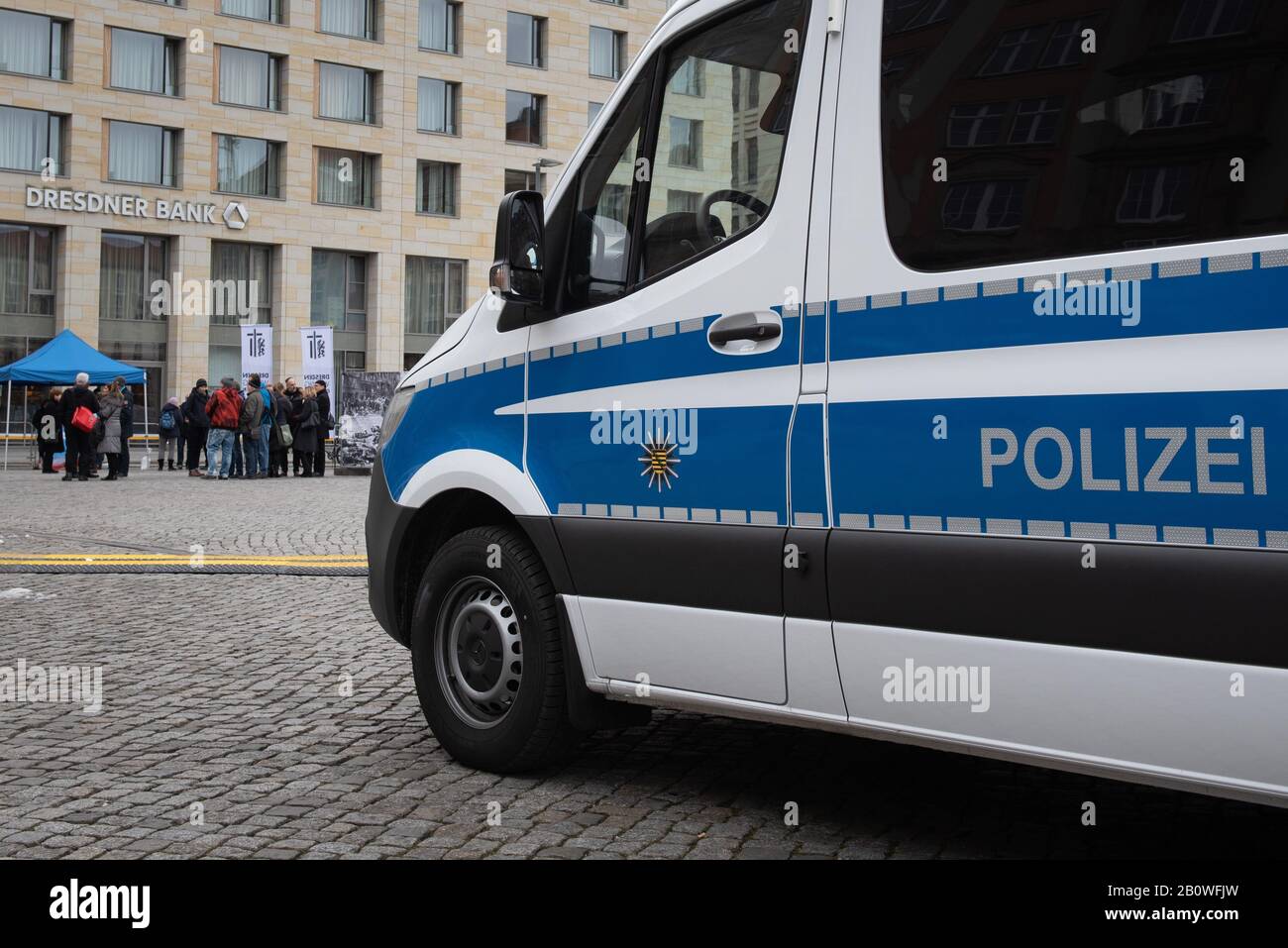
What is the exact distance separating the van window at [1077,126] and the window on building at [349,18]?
49113 millimetres

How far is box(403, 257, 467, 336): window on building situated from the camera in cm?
5234

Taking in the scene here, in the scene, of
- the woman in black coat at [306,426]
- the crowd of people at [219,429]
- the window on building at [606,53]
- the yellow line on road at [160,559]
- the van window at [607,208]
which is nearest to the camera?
the van window at [607,208]

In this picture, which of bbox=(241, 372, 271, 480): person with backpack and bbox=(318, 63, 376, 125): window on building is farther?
bbox=(318, 63, 376, 125): window on building

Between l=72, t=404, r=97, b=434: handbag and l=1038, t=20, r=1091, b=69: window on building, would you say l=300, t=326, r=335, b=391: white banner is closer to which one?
l=72, t=404, r=97, b=434: handbag

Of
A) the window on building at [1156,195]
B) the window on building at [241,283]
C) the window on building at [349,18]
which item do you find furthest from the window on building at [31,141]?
the window on building at [1156,195]

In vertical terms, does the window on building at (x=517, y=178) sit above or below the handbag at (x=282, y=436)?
above

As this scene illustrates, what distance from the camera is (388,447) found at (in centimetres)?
536

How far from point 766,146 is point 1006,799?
80.9 inches

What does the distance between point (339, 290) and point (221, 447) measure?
2543cm

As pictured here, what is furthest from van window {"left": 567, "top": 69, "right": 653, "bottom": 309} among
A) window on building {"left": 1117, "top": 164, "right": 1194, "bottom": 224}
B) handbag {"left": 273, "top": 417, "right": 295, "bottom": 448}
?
handbag {"left": 273, "top": 417, "right": 295, "bottom": 448}

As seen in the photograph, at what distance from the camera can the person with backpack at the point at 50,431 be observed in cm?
2907

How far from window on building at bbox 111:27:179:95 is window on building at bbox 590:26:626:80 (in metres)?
15.4

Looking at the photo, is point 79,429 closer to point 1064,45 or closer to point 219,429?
point 219,429

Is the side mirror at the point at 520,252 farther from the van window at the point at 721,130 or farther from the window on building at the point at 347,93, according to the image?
the window on building at the point at 347,93
